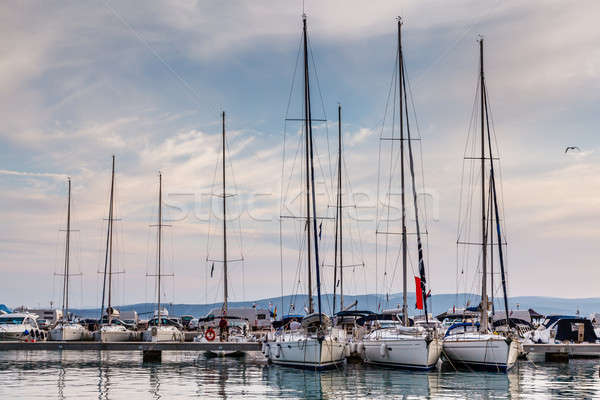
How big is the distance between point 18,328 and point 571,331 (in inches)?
1822

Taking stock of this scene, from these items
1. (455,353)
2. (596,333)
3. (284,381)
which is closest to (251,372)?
(284,381)

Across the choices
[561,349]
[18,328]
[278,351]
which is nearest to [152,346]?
[278,351]

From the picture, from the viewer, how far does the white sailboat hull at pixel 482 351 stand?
127 feet

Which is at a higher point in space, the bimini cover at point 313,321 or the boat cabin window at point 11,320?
the bimini cover at point 313,321

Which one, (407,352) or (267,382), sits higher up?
(407,352)

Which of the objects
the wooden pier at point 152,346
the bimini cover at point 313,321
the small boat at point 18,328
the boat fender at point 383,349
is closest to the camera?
the bimini cover at point 313,321

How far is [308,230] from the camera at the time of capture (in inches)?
1649

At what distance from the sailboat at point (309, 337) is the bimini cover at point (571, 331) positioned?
22.7m

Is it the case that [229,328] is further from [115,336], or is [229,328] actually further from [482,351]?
[482,351]

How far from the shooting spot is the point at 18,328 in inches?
2421

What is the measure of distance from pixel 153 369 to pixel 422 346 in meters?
17.2

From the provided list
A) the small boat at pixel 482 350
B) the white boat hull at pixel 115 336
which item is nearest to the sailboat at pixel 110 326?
the white boat hull at pixel 115 336

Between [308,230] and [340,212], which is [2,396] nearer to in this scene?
[308,230]

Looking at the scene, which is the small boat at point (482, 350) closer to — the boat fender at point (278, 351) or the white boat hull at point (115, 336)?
the boat fender at point (278, 351)
